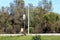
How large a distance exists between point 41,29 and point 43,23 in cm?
173

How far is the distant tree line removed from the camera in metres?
48.1

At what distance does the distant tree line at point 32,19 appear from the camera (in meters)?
48.1

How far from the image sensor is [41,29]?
48.2m

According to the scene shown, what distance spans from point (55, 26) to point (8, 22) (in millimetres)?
12478

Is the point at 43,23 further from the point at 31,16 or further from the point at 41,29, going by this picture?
the point at 31,16

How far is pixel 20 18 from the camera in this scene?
5659cm

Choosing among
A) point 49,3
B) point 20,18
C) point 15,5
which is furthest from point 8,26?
point 49,3

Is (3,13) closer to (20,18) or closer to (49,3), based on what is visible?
(20,18)

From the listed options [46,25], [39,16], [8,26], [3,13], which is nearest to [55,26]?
[46,25]

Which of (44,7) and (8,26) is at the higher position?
(44,7)

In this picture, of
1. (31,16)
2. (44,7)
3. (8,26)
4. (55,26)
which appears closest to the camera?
(55,26)

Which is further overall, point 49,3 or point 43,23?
point 49,3

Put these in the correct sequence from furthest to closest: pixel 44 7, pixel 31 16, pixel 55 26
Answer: pixel 44 7, pixel 31 16, pixel 55 26

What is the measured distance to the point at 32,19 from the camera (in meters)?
52.9
